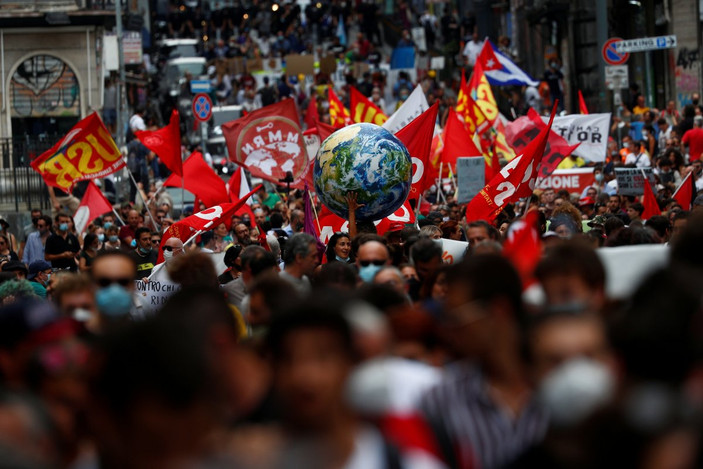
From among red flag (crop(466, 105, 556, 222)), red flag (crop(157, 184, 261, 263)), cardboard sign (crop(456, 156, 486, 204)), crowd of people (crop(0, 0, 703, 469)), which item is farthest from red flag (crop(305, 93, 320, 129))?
crowd of people (crop(0, 0, 703, 469))

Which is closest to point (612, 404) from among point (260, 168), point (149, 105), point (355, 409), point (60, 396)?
point (355, 409)

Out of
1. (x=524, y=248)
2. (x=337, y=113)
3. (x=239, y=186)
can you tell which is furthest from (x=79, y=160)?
(x=524, y=248)

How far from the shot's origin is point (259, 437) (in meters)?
3.62

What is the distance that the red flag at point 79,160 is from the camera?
1770 centimetres

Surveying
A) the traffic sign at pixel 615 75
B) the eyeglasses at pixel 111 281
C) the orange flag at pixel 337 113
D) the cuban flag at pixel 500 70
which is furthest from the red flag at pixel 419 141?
the cuban flag at pixel 500 70

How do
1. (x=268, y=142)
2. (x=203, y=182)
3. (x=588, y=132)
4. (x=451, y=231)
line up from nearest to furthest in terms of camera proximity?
(x=451, y=231)
(x=268, y=142)
(x=203, y=182)
(x=588, y=132)

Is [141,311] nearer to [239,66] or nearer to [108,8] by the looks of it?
[108,8]

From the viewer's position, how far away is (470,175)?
17.1 metres

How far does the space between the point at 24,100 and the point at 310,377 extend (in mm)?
28390

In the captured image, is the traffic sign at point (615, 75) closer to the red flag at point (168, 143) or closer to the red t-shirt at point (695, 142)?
the red t-shirt at point (695, 142)

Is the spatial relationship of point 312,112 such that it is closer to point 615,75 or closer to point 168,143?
point 615,75

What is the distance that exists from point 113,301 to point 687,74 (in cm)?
2488

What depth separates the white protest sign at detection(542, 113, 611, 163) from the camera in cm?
2073

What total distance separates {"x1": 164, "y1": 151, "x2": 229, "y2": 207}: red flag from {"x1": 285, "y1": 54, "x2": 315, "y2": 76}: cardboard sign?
75.5 feet
